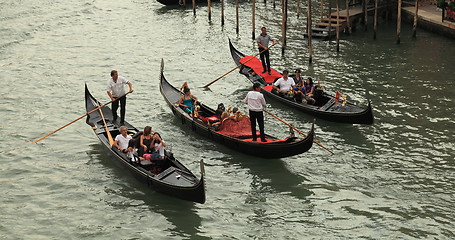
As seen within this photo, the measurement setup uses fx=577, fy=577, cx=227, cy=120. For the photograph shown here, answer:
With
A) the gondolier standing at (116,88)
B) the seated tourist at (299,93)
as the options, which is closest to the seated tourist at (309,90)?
the seated tourist at (299,93)

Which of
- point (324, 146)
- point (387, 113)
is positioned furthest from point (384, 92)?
point (324, 146)

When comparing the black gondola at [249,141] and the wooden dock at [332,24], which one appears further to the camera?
the wooden dock at [332,24]

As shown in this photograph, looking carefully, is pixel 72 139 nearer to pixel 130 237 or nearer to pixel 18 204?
pixel 18 204

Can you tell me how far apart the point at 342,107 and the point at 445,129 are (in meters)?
1.88

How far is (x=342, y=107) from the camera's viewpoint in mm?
10875

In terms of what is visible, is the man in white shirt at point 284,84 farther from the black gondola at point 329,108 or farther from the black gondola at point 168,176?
the black gondola at point 168,176

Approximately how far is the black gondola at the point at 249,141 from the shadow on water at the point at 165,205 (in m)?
1.60

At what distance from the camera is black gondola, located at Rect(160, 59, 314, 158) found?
8852 mm

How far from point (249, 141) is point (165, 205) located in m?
1.89

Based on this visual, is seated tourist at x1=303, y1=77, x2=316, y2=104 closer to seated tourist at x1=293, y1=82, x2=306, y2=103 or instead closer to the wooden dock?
seated tourist at x1=293, y1=82, x2=306, y2=103

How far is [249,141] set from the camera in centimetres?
934

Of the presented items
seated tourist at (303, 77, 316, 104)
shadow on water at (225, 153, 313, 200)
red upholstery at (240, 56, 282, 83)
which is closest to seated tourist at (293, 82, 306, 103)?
seated tourist at (303, 77, 316, 104)

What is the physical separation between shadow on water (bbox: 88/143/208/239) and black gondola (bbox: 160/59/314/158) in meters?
1.60

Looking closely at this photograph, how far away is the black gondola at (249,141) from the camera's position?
8852 mm
